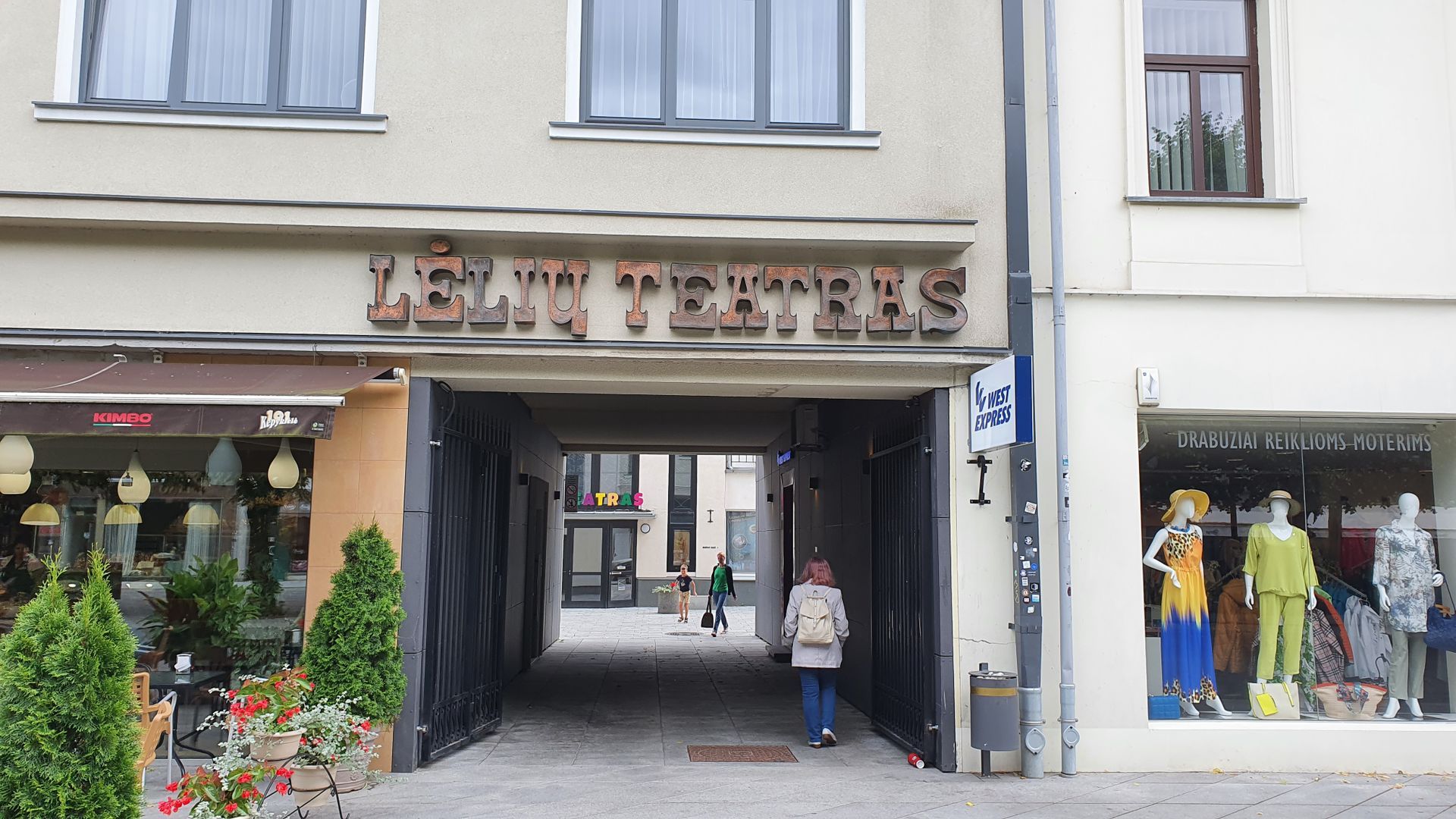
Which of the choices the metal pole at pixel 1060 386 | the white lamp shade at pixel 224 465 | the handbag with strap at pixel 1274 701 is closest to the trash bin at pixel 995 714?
the metal pole at pixel 1060 386

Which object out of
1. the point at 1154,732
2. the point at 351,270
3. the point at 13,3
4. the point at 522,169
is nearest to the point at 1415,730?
the point at 1154,732

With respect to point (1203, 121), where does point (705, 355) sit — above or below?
below

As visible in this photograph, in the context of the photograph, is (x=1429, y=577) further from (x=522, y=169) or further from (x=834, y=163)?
(x=522, y=169)

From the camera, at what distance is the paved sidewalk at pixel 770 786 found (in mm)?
7406

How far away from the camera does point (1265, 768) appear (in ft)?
28.5

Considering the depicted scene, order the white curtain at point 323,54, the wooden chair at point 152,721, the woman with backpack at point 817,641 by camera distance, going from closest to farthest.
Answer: the wooden chair at point 152,721 → the white curtain at point 323,54 → the woman with backpack at point 817,641

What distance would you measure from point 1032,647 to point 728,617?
1972cm

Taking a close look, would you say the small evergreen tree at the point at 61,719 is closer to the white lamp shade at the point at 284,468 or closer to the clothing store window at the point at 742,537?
the white lamp shade at the point at 284,468

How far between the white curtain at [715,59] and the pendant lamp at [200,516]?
5105mm

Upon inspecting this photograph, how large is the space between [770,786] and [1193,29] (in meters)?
7.65

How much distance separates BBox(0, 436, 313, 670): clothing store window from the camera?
8.62 meters

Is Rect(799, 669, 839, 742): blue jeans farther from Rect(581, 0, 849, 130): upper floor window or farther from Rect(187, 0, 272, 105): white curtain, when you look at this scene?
Rect(187, 0, 272, 105): white curtain

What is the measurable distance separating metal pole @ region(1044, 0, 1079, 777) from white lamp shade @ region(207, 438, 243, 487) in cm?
677

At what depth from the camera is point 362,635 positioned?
776 centimetres
